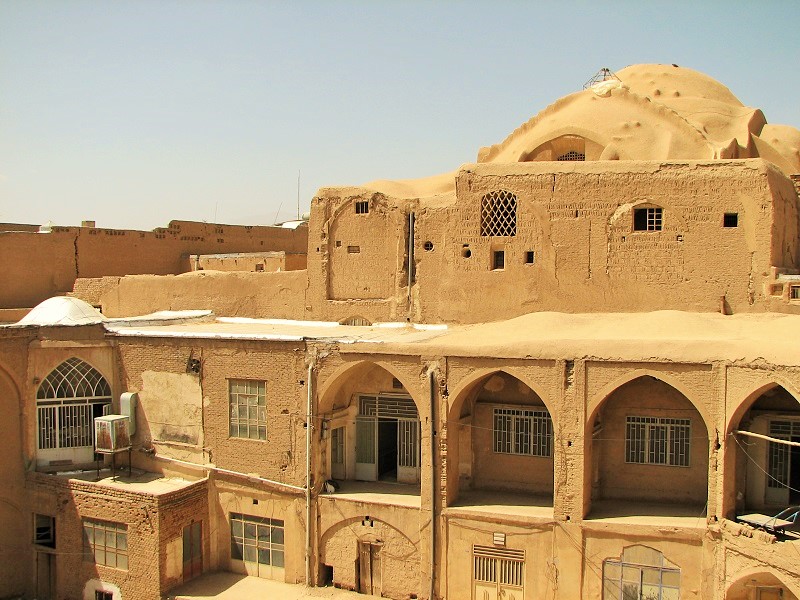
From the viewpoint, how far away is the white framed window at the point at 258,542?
57.2 feet

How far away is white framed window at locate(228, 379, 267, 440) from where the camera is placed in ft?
57.7

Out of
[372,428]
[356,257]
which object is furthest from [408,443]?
[356,257]

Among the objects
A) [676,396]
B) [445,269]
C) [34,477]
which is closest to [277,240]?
[445,269]

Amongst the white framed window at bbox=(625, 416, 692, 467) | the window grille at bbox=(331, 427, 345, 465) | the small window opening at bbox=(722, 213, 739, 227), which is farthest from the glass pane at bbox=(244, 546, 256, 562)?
the small window opening at bbox=(722, 213, 739, 227)

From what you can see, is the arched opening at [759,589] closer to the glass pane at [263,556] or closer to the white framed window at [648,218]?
the white framed window at [648,218]

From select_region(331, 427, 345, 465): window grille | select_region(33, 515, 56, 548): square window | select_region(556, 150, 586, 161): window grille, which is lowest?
select_region(33, 515, 56, 548): square window

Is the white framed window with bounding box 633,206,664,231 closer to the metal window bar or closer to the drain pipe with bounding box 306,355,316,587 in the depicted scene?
the metal window bar

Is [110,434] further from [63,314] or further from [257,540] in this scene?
[257,540]

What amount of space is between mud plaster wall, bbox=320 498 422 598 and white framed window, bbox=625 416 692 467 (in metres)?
4.84

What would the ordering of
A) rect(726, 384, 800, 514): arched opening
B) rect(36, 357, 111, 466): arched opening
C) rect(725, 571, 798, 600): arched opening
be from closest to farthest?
rect(725, 571, 798, 600): arched opening
rect(726, 384, 800, 514): arched opening
rect(36, 357, 111, 466): arched opening

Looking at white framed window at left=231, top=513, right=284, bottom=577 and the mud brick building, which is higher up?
the mud brick building

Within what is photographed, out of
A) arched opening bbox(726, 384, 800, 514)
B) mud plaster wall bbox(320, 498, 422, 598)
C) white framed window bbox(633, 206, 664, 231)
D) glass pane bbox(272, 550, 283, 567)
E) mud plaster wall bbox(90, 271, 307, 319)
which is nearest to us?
arched opening bbox(726, 384, 800, 514)

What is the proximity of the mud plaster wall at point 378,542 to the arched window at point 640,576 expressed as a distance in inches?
151

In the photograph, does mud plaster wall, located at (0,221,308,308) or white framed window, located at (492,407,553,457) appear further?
mud plaster wall, located at (0,221,308,308)
